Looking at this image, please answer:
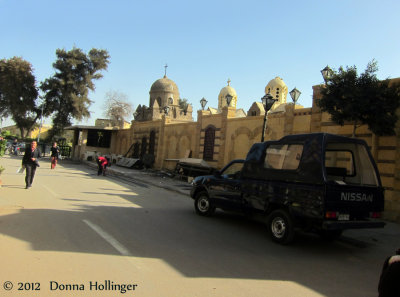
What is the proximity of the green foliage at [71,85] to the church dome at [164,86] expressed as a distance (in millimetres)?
10627

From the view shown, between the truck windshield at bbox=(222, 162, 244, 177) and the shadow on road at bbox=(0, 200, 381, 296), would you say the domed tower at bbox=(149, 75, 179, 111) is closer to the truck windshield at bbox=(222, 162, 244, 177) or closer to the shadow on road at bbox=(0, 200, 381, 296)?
the truck windshield at bbox=(222, 162, 244, 177)

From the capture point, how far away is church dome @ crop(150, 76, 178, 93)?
181ft

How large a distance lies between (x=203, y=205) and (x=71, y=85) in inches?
1604

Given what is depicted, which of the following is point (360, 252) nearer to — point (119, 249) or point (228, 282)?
point (228, 282)

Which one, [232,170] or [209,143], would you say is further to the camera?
[209,143]

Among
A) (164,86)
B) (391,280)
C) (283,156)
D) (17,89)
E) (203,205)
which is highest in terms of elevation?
(164,86)

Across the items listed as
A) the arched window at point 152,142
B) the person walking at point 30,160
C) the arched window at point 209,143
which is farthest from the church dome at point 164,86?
the person walking at point 30,160

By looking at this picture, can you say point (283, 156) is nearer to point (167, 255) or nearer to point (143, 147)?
point (167, 255)

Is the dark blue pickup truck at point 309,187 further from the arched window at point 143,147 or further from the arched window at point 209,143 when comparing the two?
the arched window at point 143,147

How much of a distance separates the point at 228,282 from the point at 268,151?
364 centimetres

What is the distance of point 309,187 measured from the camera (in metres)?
5.80

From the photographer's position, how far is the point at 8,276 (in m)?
3.80

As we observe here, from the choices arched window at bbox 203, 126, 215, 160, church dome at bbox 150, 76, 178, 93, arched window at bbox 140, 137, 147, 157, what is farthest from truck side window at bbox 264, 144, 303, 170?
church dome at bbox 150, 76, 178, 93

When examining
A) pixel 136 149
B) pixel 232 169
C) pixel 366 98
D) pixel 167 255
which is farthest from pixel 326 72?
pixel 136 149
